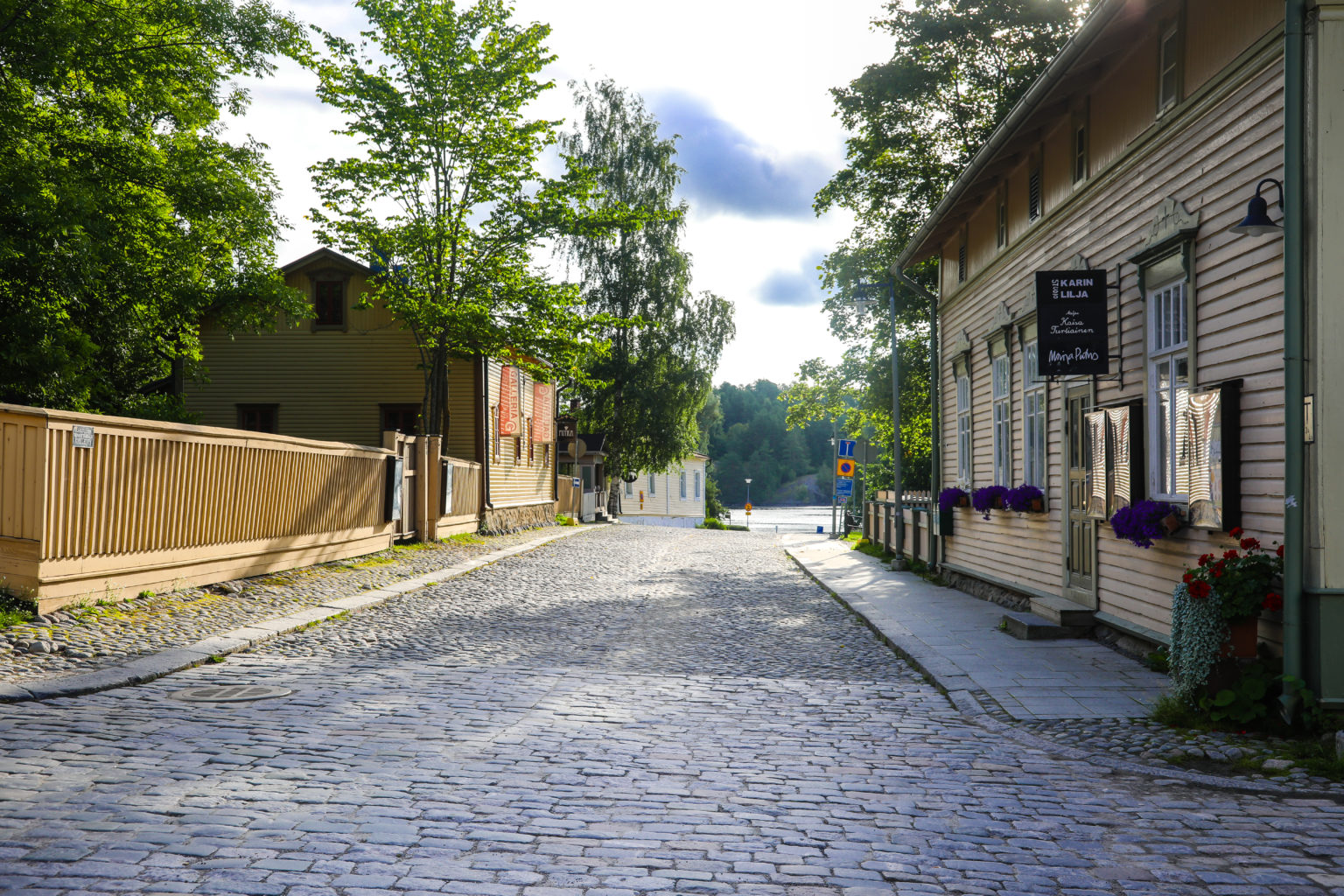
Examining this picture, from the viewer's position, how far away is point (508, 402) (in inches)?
1273

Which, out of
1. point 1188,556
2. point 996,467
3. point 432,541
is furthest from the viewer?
point 432,541

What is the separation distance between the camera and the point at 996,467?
15055 mm

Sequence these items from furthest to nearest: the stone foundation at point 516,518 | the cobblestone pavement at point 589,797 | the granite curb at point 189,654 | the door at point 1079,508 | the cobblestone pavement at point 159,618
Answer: the stone foundation at point 516,518 < the door at point 1079,508 < the cobblestone pavement at point 159,618 < the granite curb at point 189,654 < the cobblestone pavement at point 589,797

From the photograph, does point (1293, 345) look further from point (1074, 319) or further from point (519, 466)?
point (519, 466)

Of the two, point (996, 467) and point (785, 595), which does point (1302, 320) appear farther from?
point (785, 595)

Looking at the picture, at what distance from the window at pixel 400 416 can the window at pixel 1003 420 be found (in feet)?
62.5

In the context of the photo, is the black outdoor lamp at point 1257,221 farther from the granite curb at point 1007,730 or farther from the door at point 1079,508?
the door at point 1079,508

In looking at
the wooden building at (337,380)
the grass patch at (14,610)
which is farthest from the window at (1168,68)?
the wooden building at (337,380)

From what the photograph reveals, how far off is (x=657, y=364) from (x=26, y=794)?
121 ft

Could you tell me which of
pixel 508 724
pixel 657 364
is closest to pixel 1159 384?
pixel 508 724

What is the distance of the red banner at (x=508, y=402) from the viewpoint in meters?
31.3

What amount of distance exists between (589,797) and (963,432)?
1385cm

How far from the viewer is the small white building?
67250 millimetres

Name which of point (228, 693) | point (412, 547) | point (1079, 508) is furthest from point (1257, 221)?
point (412, 547)
